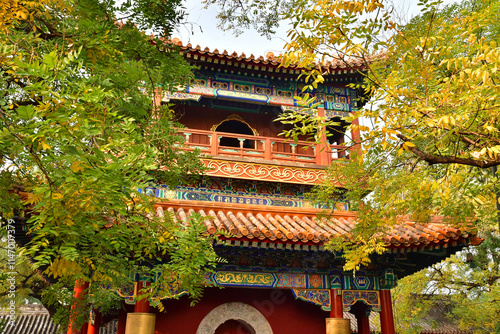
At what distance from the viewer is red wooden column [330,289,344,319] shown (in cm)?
678

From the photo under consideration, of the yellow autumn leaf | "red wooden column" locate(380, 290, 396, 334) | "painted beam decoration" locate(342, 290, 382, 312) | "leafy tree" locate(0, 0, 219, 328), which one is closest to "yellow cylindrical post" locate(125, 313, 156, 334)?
"leafy tree" locate(0, 0, 219, 328)

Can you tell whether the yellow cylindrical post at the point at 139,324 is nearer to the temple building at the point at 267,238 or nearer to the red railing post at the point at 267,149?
the temple building at the point at 267,238

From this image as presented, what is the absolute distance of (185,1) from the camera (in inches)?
158

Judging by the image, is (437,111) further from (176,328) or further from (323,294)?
(176,328)

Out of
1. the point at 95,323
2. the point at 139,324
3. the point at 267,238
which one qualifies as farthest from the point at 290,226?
the point at 95,323

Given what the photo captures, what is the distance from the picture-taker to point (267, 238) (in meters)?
5.92

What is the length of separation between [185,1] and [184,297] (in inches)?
182

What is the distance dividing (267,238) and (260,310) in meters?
1.82

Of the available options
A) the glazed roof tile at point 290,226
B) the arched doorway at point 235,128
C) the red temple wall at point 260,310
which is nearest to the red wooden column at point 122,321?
the red temple wall at point 260,310

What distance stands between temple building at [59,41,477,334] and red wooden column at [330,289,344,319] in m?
0.02

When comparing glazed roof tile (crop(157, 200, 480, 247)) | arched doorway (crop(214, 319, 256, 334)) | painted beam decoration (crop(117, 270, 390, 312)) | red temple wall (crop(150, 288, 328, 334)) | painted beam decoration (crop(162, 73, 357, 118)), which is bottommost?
arched doorway (crop(214, 319, 256, 334))

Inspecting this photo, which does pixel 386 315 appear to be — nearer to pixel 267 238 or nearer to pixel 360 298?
pixel 360 298

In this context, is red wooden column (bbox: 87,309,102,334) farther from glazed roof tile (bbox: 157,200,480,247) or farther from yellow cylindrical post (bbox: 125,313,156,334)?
glazed roof tile (bbox: 157,200,480,247)

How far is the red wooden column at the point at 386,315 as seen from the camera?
22.8 feet
